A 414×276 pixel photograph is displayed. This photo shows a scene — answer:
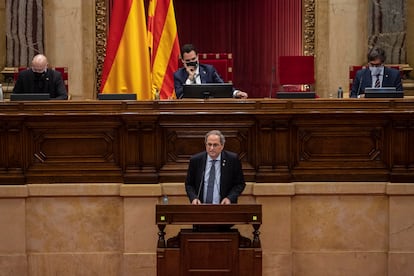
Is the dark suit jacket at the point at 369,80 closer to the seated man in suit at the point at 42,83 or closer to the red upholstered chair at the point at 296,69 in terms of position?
the red upholstered chair at the point at 296,69

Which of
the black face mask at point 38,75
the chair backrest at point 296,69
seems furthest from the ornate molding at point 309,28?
the black face mask at point 38,75

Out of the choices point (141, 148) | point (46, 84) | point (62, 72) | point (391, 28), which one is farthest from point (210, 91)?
point (391, 28)

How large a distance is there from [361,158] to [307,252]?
1022 mm

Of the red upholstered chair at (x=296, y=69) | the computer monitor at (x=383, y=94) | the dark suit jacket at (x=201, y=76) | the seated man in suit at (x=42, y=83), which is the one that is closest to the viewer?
the computer monitor at (x=383, y=94)

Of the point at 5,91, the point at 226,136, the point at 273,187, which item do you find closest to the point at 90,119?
the point at 226,136

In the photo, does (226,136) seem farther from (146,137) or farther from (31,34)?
(31,34)

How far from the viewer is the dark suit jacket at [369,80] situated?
9.10 metres

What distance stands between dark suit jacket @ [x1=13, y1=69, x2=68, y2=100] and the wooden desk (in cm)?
102

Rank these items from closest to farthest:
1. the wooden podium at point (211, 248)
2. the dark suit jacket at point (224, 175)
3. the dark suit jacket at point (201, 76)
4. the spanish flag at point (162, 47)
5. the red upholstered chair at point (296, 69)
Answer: the wooden podium at point (211, 248) → the dark suit jacket at point (224, 175) → the dark suit jacket at point (201, 76) → the spanish flag at point (162, 47) → the red upholstered chair at point (296, 69)

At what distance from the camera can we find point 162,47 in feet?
32.6

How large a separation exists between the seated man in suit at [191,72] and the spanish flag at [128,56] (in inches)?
23.2

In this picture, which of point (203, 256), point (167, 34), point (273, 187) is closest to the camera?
point (203, 256)

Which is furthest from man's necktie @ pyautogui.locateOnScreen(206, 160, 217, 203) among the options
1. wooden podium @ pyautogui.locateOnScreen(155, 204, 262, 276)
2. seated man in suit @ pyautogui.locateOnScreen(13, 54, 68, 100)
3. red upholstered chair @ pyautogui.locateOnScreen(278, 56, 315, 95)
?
red upholstered chair @ pyautogui.locateOnScreen(278, 56, 315, 95)

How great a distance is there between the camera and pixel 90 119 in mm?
7945
